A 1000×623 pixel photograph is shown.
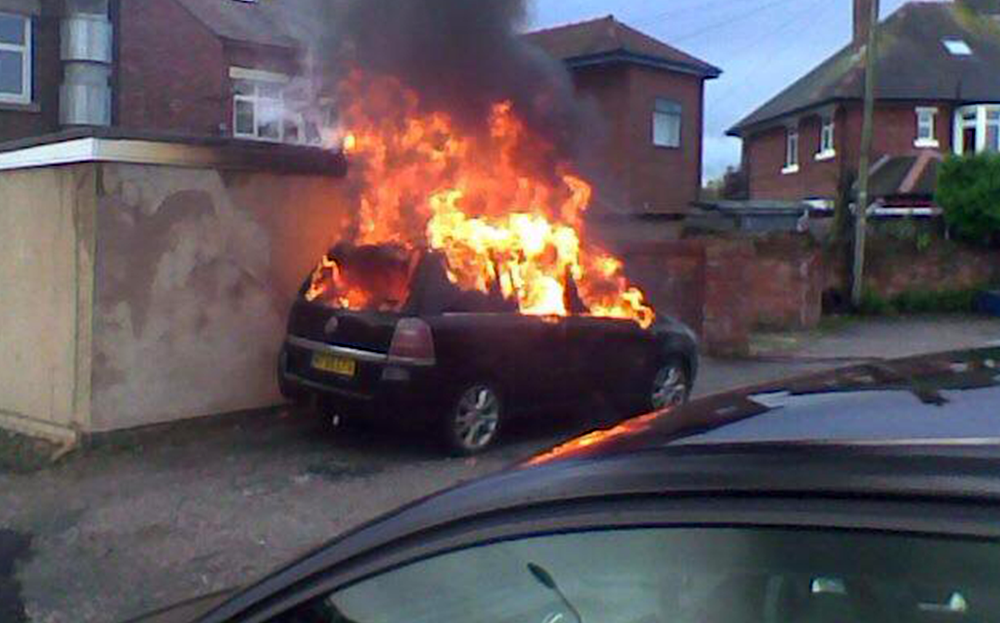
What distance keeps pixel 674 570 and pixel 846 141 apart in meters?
38.0

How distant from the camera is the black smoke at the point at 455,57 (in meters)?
12.2

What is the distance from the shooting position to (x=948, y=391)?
1.91 metres

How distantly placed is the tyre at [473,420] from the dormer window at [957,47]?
3479cm

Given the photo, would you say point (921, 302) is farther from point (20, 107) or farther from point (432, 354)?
point (20, 107)

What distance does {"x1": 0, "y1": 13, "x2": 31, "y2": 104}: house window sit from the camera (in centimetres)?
2419

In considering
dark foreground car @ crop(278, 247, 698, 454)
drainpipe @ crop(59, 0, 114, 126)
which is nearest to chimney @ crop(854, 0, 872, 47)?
drainpipe @ crop(59, 0, 114, 126)

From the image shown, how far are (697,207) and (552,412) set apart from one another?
19774mm

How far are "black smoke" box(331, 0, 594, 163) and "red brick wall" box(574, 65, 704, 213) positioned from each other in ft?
52.9

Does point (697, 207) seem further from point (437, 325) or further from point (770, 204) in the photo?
point (437, 325)

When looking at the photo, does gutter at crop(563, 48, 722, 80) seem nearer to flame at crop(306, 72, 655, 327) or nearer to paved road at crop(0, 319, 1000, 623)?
flame at crop(306, 72, 655, 327)

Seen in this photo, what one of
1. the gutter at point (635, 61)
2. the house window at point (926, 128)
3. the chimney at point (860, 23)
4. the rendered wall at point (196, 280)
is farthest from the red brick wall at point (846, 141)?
the rendered wall at point (196, 280)

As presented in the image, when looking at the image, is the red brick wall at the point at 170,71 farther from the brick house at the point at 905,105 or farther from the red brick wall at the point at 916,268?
the brick house at the point at 905,105

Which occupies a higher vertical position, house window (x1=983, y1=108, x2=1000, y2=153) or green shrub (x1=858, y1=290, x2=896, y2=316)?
house window (x1=983, y1=108, x2=1000, y2=153)

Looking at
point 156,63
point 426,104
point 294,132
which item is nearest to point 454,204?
point 426,104
